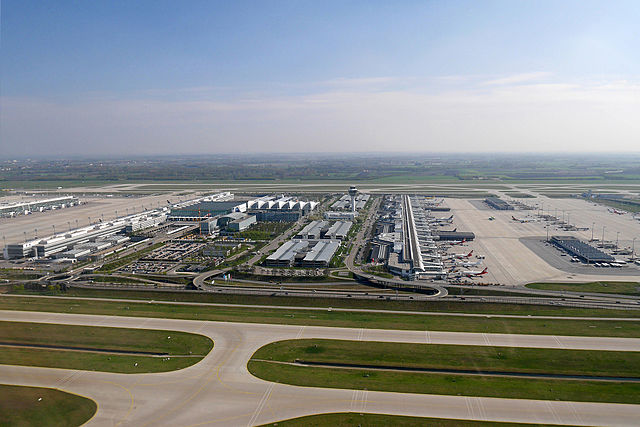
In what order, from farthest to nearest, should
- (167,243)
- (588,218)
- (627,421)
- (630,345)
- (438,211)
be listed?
(438,211) < (588,218) < (167,243) < (630,345) < (627,421)

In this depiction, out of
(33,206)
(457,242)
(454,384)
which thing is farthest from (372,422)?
(33,206)

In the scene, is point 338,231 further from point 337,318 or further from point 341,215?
point 337,318

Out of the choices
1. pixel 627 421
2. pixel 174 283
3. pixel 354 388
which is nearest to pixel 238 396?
pixel 354 388

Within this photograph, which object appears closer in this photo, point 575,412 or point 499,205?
point 575,412

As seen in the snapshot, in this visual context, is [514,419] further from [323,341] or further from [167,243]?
[167,243]

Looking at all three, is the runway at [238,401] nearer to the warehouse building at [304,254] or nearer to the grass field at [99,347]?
the grass field at [99,347]

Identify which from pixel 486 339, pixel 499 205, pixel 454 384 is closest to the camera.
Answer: pixel 454 384
